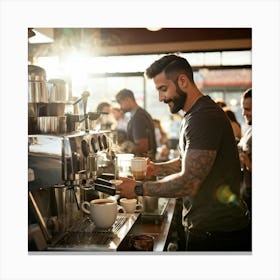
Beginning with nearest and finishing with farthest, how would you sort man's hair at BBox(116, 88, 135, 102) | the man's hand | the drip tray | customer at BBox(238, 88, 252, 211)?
the drip tray < customer at BBox(238, 88, 252, 211) < the man's hand < man's hair at BBox(116, 88, 135, 102)

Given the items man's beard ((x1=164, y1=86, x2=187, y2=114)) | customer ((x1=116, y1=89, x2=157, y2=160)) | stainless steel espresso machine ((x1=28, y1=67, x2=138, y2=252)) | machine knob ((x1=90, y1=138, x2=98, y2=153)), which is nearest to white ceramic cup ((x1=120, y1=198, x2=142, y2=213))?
stainless steel espresso machine ((x1=28, y1=67, x2=138, y2=252))

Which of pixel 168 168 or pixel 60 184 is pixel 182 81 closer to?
pixel 168 168

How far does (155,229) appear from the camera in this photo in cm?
201

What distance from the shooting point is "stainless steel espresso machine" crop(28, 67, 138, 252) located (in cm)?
168

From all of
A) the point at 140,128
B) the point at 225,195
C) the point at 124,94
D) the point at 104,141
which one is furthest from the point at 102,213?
the point at 124,94

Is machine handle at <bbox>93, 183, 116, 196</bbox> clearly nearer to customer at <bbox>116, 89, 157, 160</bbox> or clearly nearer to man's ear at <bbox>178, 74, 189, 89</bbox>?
man's ear at <bbox>178, 74, 189, 89</bbox>

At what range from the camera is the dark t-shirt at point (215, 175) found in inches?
71.9

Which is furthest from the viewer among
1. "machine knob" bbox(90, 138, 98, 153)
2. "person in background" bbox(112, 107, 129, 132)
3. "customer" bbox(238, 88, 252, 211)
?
"person in background" bbox(112, 107, 129, 132)

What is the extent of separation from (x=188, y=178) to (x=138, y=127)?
1.83 meters
